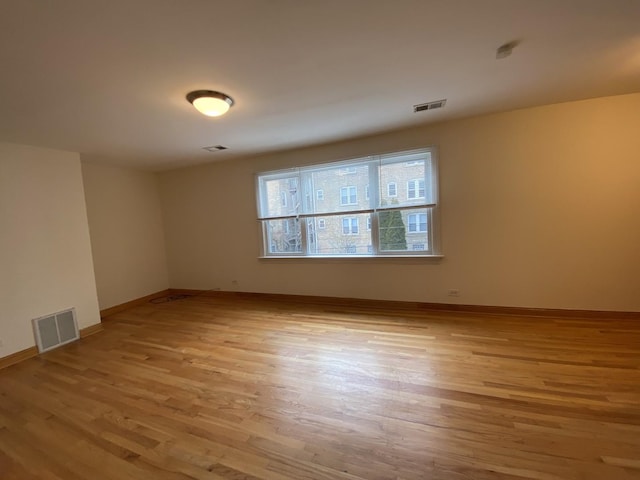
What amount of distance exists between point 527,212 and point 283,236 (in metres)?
3.27

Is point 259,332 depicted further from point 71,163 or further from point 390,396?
point 71,163

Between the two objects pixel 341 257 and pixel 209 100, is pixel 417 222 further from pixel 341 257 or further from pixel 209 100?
pixel 209 100

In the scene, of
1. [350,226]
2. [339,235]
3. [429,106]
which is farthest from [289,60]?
[339,235]

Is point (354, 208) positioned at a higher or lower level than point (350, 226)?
higher

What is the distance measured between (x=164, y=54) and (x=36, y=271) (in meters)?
3.03

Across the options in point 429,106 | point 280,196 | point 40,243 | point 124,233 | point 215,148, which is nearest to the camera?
point 429,106

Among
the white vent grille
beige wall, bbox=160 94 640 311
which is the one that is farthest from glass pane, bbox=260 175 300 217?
the white vent grille

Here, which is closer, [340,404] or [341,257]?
[340,404]

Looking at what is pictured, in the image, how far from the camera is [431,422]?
66.6 inches

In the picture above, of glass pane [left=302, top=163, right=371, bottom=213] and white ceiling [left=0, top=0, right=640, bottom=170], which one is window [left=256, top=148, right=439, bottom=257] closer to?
glass pane [left=302, top=163, right=371, bottom=213]

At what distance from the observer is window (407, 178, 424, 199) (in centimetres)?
365

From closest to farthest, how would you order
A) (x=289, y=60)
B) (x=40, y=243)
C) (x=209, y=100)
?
(x=289, y=60) → (x=209, y=100) → (x=40, y=243)

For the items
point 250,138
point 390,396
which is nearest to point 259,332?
point 390,396

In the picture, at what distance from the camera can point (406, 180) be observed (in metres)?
3.71
